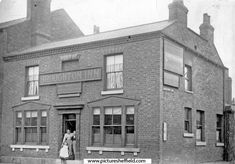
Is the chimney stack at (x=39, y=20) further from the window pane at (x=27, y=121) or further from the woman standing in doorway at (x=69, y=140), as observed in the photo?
the woman standing in doorway at (x=69, y=140)

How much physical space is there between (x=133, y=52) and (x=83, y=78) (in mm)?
3466

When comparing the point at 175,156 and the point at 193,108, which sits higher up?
the point at 193,108

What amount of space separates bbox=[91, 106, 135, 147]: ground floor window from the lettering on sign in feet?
6.06

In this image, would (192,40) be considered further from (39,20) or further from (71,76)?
(39,20)

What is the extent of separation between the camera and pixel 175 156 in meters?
19.6

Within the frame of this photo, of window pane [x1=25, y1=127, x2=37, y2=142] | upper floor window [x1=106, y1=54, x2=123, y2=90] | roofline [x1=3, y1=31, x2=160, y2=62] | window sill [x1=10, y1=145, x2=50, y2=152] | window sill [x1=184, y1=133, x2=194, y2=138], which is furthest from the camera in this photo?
window pane [x1=25, y1=127, x2=37, y2=142]

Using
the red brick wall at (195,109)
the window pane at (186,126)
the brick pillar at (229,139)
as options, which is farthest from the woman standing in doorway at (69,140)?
the brick pillar at (229,139)

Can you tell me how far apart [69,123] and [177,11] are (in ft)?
30.2

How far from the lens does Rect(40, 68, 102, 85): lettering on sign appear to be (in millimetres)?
20562

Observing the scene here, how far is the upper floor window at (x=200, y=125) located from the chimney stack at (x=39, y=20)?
12.7m

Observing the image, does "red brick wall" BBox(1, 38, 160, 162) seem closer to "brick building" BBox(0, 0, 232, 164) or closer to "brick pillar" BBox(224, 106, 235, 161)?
"brick building" BBox(0, 0, 232, 164)

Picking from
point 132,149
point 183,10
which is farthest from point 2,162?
point 183,10

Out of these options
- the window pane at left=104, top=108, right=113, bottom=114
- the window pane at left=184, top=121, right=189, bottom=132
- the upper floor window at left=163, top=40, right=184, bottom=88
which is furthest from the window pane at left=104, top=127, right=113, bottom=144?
the window pane at left=184, top=121, right=189, bottom=132

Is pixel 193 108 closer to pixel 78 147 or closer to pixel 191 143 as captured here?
pixel 191 143
